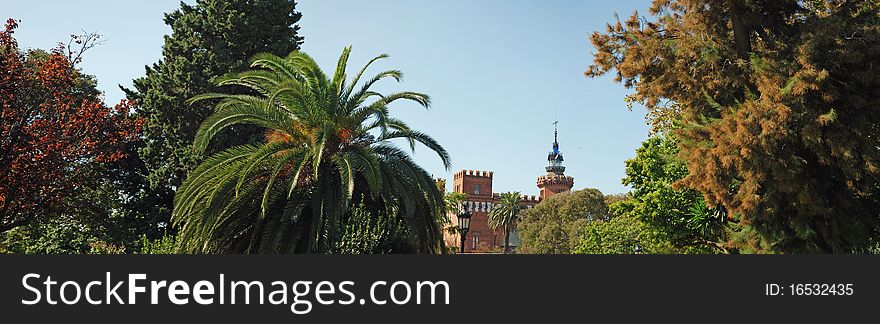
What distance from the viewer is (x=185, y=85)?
27.0 m

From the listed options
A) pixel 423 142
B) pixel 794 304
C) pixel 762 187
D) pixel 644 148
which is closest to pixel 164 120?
pixel 423 142

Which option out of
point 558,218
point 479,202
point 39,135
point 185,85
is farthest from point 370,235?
point 479,202

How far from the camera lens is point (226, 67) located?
88.4 feet

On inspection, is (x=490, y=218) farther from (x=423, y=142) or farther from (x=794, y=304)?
(x=794, y=304)

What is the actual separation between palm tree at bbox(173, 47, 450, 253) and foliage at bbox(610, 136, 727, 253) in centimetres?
788

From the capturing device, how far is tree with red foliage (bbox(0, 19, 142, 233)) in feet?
65.5

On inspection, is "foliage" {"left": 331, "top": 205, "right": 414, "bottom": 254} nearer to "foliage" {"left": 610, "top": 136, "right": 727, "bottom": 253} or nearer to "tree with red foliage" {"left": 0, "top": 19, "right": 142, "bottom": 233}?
"foliage" {"left": 610, "top": 136, "right": 727, "bottom": 253}

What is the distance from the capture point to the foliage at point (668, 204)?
21203 millimetres

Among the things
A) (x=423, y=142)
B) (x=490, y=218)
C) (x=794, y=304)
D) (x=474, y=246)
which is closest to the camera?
(x=794, y=304)

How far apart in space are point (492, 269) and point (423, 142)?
35.2ft

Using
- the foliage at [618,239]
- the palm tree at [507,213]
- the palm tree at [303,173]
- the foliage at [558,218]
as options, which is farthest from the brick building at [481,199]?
the palm tree at [303,173]

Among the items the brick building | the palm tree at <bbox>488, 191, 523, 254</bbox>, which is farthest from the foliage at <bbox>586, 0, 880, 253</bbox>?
the brick building

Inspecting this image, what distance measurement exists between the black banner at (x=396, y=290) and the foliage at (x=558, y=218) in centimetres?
5003

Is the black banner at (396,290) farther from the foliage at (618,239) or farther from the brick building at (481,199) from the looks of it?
the brick building at (481,199)
